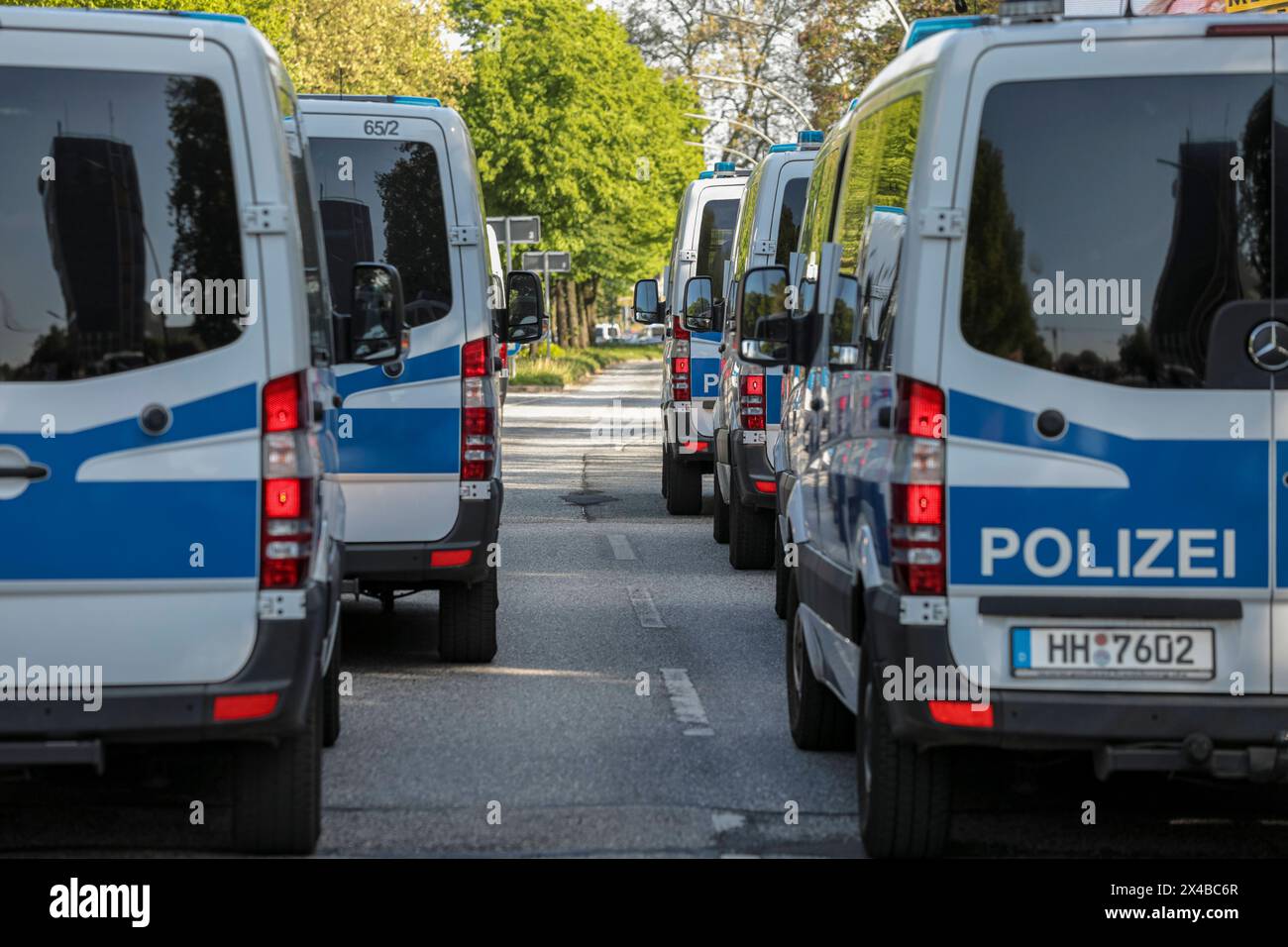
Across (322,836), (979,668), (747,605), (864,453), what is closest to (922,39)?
(864,453)

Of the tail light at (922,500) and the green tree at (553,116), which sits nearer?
the tail light at (922,500)

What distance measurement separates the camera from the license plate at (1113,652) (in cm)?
546

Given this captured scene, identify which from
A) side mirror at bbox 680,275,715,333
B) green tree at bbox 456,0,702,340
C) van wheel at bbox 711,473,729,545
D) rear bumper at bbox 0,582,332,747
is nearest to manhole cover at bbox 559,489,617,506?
side mirror at bbox 680,275,715,333

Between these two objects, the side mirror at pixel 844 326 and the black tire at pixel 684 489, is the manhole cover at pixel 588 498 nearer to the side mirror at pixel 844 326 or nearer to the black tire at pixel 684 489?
the black tire at pixel 684 489

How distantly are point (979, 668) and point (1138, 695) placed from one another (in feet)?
1.37

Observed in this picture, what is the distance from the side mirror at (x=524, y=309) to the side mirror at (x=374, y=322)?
508 cm

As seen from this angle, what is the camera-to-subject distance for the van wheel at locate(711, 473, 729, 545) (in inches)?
607

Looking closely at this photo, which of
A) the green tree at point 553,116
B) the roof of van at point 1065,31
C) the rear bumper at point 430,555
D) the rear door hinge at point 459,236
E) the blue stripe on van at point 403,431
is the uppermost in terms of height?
the green tree at point 553,116

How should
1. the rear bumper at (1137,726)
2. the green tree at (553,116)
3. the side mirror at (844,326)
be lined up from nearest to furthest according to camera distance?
the rear bumper at (1137,726) < the side mirror at (844,326) < the green tree at (553,116)

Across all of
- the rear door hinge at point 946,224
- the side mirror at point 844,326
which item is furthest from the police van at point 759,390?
the rear door hinge at point 946,224

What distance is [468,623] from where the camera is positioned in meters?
9.89

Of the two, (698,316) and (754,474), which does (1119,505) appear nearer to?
(754,474)
